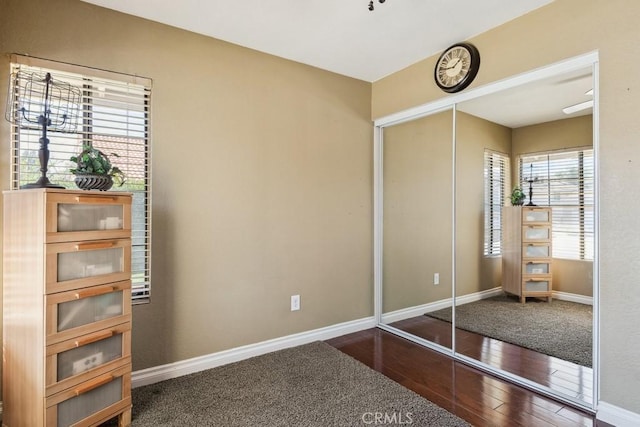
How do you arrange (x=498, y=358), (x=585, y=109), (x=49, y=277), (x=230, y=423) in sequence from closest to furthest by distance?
(x=49, y=277) < (x=230, y=423) < (x=585, y=109) < (x=498, y=358)

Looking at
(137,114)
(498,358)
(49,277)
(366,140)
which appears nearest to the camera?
(49,277)

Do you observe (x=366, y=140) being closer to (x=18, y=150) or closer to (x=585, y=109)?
(x=585, y=109)

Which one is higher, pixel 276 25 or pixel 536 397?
pixel 276 25

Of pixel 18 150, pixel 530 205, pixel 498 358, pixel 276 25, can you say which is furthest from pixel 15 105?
pixel 498 358

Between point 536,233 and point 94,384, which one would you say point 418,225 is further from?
point 94,384

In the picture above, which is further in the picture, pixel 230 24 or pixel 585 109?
pixel 230 24

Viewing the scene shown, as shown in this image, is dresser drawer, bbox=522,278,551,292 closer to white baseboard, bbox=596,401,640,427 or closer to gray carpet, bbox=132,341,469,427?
white baseboard, bbox=596,401,640,427

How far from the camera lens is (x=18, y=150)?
187cm

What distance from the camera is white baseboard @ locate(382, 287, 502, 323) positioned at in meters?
2.60

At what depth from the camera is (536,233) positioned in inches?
91.2

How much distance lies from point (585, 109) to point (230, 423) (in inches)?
108

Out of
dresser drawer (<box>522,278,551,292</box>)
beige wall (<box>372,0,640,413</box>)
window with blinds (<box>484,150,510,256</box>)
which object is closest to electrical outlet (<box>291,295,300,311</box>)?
window with blinds (<box>484,150,510,256</box>)

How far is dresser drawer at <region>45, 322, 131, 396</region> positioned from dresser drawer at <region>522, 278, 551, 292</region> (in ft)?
8.54
